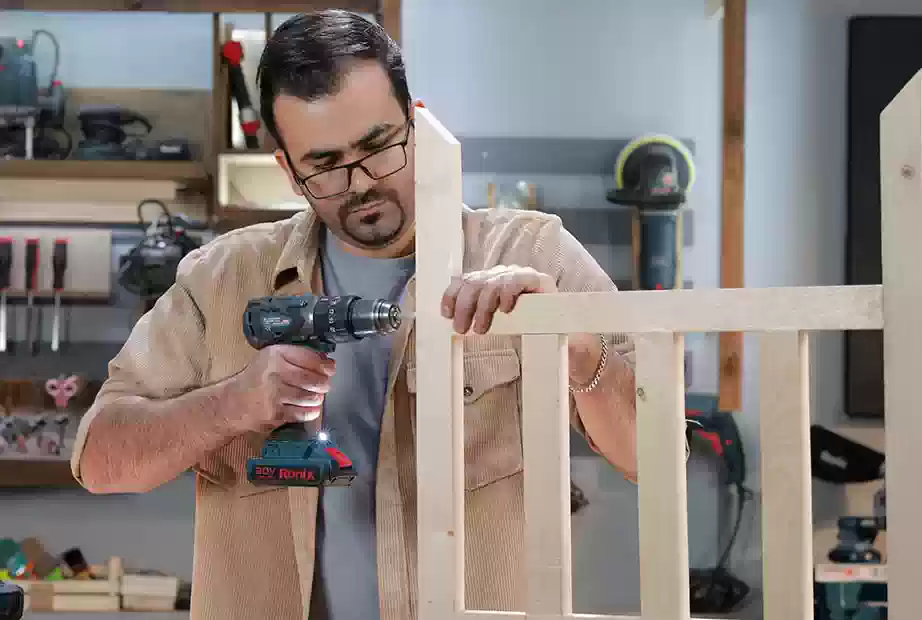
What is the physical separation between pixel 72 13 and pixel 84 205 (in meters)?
0.67

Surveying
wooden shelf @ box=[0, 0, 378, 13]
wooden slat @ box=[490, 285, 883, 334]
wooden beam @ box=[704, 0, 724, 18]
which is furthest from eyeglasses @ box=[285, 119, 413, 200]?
wooden beam @ box=[704, 0, 724, 18]

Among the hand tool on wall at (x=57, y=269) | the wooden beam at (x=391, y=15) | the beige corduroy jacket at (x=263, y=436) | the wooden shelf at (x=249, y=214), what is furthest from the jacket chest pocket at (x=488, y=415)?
the hand tool on wall at (x=57, y=269)

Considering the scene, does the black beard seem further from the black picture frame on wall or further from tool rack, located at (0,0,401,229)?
the black picture frame on wall

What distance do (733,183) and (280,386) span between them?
220 centimetres

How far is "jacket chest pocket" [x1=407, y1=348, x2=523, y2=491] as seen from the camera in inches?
53.8

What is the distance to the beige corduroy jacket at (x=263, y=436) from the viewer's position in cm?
136

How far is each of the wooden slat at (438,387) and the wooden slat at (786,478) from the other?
0.87ft

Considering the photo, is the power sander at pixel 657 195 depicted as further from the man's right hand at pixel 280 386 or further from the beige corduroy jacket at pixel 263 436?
the man's right hand at pixel 280 386

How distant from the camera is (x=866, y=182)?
3.03m

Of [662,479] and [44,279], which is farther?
[44,279]

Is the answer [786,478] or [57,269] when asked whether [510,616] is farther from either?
[57,269]

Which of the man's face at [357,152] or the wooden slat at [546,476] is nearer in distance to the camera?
the wooden slat at [546,476]

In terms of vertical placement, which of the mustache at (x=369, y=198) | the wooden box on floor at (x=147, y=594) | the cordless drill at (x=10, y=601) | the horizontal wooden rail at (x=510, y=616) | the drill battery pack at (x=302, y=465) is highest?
the mustache at (x=369, y=198)

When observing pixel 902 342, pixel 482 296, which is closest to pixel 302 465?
pixel 482 296
